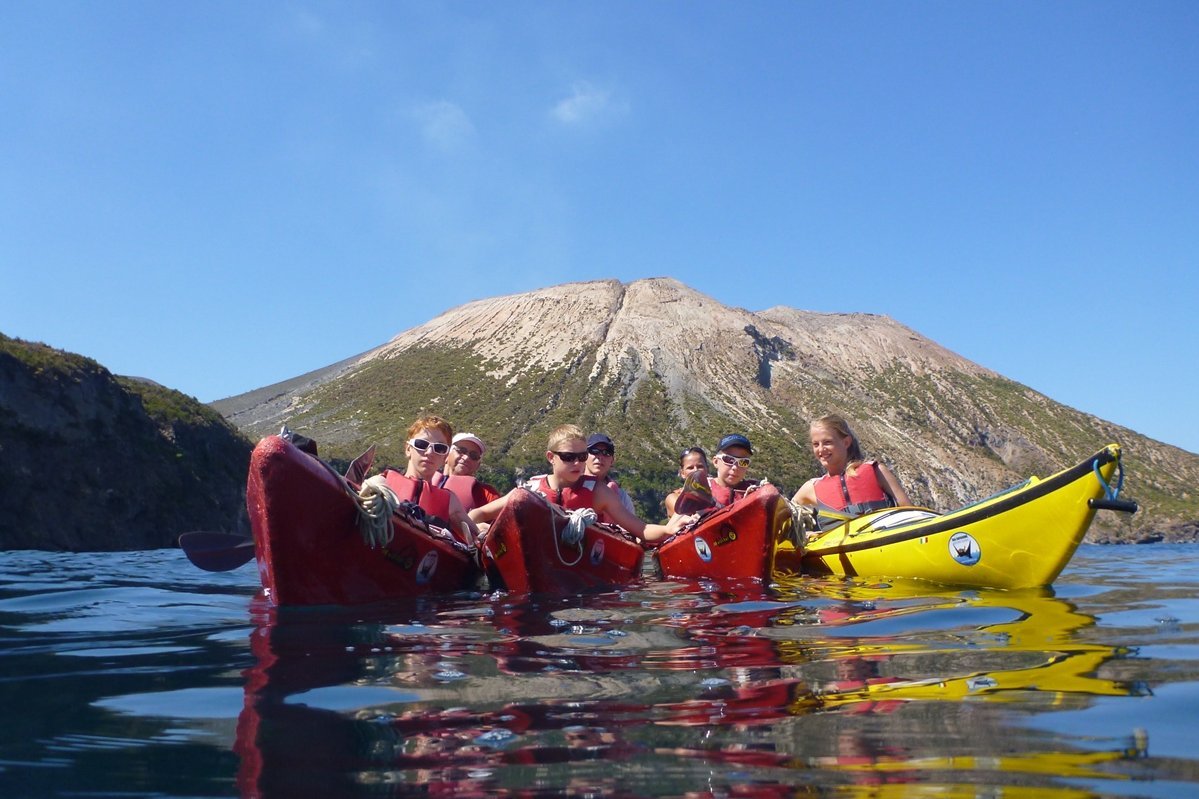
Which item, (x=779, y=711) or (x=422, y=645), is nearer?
(x=779, y=711)

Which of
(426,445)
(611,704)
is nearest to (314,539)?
(426,445)

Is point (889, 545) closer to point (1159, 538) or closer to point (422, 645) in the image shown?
point (422, 645)

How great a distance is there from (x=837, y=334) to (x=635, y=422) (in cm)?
6739

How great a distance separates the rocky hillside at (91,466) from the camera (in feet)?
81.6

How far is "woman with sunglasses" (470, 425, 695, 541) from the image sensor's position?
8586 millimetres

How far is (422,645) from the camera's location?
14.8 ft

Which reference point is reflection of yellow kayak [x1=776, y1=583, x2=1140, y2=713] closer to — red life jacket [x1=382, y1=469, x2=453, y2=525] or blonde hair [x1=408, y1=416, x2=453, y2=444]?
blonde hair [x1=408, y1=416, x2=453, y2=444]

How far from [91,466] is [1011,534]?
28549 millimetres

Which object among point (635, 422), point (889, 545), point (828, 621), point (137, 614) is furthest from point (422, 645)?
point (635, 422)

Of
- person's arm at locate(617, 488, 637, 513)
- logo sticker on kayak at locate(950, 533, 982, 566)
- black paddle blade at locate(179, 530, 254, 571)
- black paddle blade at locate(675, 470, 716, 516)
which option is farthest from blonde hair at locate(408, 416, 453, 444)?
logo sticker on kayak at locate(950, 533, 982, 566)

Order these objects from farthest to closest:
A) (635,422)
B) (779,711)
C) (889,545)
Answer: (635,422) → (889,545) → (779,711)

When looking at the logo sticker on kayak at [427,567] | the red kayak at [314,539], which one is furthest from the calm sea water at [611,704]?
the logo sticker on kayak at [427,567]

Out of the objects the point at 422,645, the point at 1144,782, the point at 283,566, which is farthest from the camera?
the point at 283,566

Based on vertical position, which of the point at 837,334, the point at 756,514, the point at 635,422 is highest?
the point at 837,334
